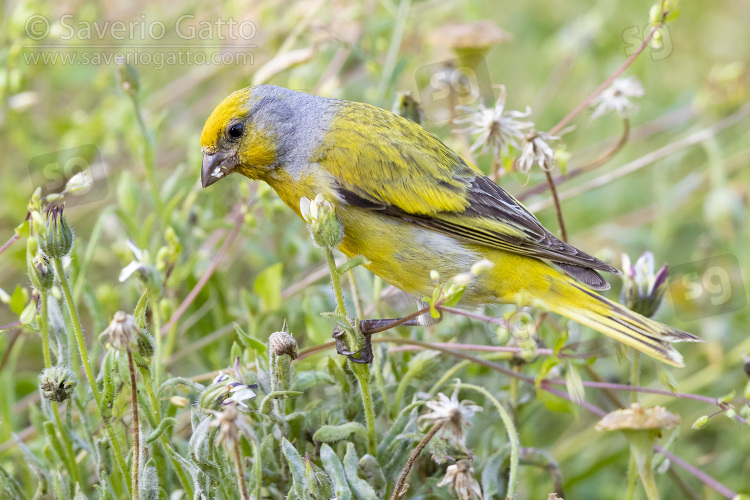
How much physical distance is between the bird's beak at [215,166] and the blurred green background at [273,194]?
0.24 feet

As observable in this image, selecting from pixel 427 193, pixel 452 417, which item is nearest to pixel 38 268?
pixel 452 417

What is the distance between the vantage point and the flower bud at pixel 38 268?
152 cm

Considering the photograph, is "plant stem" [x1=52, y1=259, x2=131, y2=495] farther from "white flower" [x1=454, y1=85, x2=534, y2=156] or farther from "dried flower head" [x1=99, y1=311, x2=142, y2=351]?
"white flower" [x1=454, y1=85, x2=534, y2=156]

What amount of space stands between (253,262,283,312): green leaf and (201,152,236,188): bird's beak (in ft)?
1.15

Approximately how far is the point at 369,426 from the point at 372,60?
1.41 meters

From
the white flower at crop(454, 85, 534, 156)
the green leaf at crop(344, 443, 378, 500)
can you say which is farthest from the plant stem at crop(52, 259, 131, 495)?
the white flower at crop(454, 85, 534, 156)

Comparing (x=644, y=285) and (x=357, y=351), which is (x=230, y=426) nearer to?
(x=357, y=351)

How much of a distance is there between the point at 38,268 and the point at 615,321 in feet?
4.52

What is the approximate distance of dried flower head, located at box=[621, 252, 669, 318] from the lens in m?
1.98

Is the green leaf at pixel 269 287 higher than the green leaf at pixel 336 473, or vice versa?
the green leaf at pixel 269 287

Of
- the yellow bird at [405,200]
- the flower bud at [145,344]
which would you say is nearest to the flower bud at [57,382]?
the flower bud at [145,344]

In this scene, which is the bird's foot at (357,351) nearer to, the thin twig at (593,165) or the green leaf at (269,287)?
the green leaf at (269,287)

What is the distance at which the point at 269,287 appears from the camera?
2.18m

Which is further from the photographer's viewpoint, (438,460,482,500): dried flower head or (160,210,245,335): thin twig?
(160,210,245,335): thin twig
